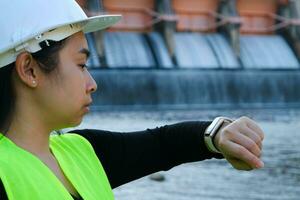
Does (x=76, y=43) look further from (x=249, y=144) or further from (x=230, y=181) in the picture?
(x=230, y=181)

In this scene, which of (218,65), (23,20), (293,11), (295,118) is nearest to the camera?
(23,20)

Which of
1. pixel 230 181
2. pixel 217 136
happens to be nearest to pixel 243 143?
pixel 217 136

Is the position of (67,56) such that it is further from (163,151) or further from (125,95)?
(125,95)

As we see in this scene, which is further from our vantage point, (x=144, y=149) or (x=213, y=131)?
(x=144, y=149)

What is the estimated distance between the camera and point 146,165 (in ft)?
3.78

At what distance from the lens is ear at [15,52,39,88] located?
91cm

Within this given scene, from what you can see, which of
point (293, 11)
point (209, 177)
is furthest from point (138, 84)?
point (209, 177)

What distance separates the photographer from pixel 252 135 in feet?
2.98

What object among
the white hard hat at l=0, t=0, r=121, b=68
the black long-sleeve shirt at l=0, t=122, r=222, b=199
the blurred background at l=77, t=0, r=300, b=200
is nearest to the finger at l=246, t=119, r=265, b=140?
the black long-sleeve shirt at l=0, t=122, r=222, b=199

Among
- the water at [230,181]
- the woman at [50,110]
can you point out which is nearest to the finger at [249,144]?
the woman at [50,110]

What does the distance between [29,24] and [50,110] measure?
0.13 metres

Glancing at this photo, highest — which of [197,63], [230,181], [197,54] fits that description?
[230,181]

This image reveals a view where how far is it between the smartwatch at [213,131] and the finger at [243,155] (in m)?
0.08

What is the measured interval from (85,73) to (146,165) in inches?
10.3
